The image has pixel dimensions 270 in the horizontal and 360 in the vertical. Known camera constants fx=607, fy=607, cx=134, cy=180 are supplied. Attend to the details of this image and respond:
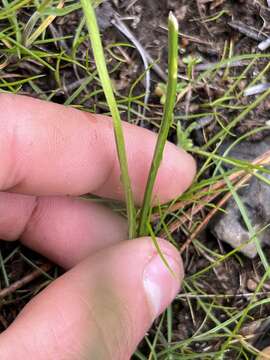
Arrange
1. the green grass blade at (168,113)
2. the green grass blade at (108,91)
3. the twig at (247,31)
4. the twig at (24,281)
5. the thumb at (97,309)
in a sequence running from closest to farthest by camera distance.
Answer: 1. the green grass blade at (168,113)
2. the green grass blade at (108,91)
3. the thumb at (97,309)
4. the twig at (24,281)
5. the twig at (247,31)

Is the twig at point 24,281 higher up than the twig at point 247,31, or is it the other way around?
the twig at point 247,31

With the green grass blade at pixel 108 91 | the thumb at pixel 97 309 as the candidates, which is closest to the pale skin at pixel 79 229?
the thumb at pixel 97 309

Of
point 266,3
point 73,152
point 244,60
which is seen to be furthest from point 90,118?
point 266,3

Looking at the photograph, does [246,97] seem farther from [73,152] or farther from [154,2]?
[73,152]

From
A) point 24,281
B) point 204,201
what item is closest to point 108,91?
point 204,201

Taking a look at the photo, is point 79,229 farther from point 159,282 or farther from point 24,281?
point 159,282

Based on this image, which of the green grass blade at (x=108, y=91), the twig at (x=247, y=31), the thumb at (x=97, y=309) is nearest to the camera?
the green grass blade at (x=108, y=91)

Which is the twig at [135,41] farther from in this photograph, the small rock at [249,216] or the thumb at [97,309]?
the thumb at [97,309]
